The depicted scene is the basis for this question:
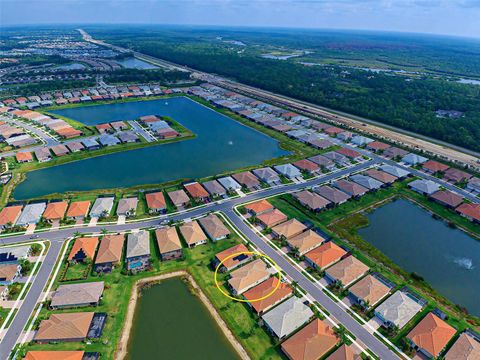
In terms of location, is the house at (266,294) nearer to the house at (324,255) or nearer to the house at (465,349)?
the house at (324,255)

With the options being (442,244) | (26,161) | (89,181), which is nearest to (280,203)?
(442,244)

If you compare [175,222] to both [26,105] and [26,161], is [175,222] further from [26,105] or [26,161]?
[26,105]

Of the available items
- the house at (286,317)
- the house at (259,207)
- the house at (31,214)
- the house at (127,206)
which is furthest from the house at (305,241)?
the house at (31,214)

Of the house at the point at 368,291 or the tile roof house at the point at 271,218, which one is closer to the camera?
the house at the point at 368,291

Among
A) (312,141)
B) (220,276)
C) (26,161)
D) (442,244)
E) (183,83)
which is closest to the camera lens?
(220,276)

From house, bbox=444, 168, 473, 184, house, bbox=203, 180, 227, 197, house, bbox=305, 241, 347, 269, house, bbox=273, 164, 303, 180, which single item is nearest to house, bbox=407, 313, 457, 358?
house, bbox=305, 241, 347, 269

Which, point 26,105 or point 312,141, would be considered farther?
point 26,105
